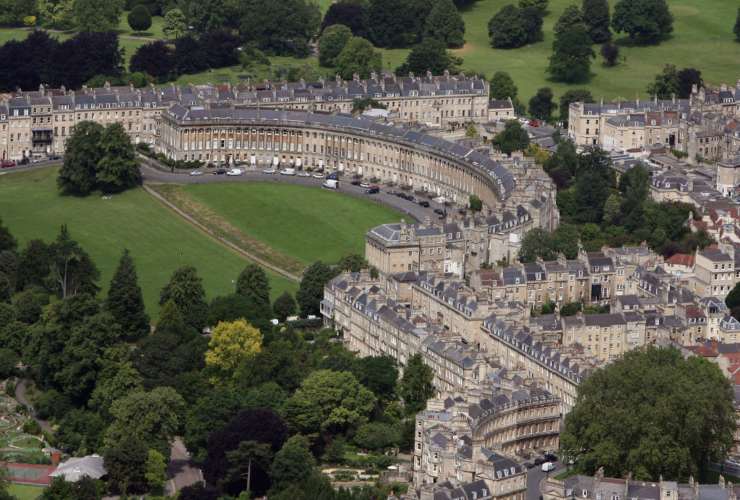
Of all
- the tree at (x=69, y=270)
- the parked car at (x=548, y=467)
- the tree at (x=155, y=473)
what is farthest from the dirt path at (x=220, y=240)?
the parked car at (x=548, y=467)

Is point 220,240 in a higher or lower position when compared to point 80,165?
lower

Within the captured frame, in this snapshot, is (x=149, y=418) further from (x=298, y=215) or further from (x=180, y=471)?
(x=298, y=215)

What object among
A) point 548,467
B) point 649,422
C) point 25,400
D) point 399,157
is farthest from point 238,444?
point 399,157

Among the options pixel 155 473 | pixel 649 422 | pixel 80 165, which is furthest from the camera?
pixel 80 165

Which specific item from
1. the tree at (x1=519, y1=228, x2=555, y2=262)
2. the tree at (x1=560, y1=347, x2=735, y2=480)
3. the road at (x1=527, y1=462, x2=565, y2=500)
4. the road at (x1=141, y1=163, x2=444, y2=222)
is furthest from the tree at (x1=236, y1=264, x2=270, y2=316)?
the road at (x1=527, y1=462, x2=565, y2=500)

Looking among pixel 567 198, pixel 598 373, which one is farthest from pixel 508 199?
pixel 598 373

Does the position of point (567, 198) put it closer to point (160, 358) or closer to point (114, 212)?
point (114, 212)

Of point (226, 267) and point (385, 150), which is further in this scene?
→ point (385, 150)

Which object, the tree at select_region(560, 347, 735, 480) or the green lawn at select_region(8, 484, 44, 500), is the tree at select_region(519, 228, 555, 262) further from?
the green lawn at select_region(8, 484, 44, 500)
